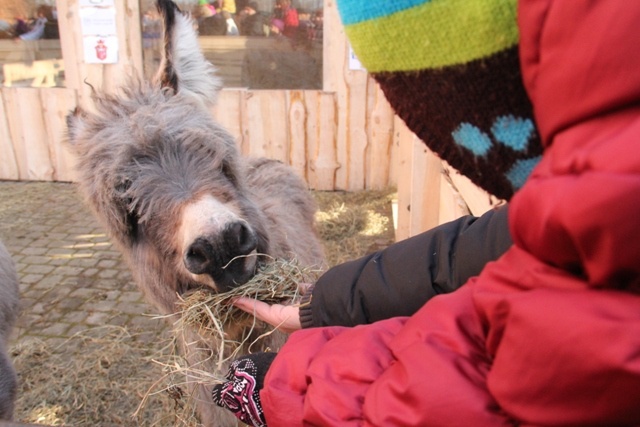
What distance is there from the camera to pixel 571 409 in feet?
2.22

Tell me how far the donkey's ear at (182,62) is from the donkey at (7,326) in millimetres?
1811

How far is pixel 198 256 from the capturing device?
1.86m

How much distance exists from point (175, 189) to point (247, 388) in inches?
37.3

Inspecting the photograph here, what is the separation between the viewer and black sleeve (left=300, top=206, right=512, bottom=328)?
152 centimetres

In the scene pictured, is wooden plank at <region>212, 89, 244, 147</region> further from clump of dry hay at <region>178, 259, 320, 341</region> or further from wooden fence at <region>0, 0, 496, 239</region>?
clump of dry hay at <region>178, 259, 320, 341</region>

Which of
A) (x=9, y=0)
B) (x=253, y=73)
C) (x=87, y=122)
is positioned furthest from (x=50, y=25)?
(x=87, y=122)

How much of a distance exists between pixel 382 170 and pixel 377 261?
5680 millimetres

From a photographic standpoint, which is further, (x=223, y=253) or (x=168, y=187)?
(x=168, y=187)

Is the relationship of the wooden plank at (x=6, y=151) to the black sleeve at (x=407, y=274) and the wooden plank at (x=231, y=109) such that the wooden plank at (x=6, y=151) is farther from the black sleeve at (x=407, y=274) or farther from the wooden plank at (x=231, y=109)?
the black sleeve at (x=407, y=274)

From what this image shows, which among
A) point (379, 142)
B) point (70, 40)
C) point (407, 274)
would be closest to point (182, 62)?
point (407, 274)

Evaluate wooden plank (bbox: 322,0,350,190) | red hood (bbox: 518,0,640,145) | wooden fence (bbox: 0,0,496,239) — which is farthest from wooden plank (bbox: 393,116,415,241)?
red hood (bbox: 518,0,640,145)

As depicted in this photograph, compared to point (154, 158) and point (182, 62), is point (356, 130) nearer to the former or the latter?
point (182, 62)

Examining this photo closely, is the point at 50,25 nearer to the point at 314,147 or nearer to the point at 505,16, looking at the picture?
the point at 314,147

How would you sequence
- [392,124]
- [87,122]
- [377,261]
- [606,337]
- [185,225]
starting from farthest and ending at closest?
[392,124] < [87,122] < [185,225] < [377,261] < [606,337]
